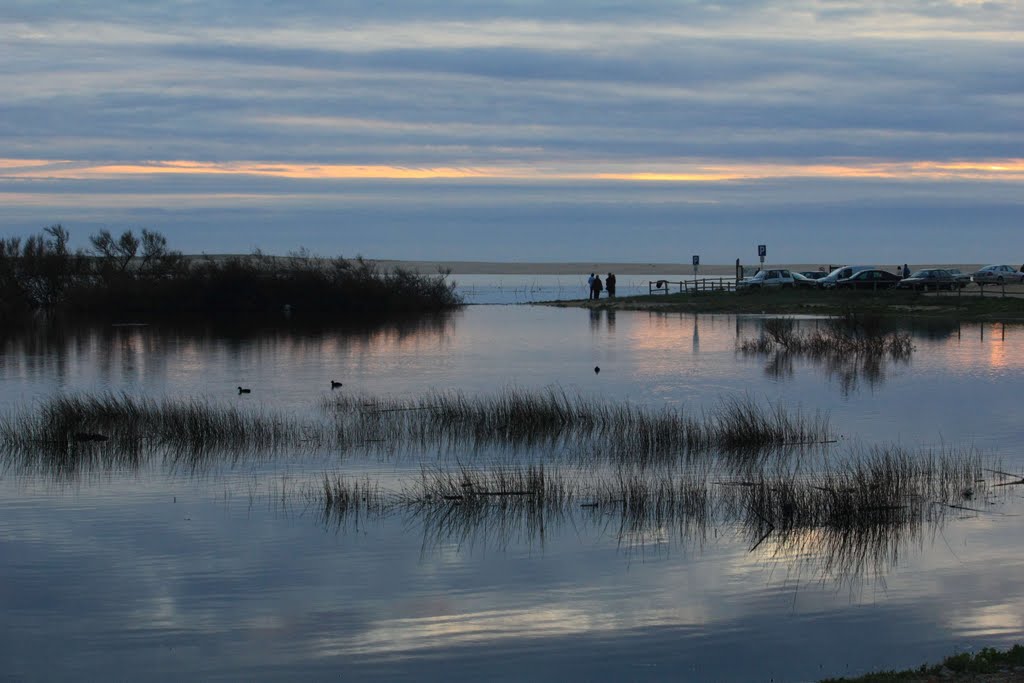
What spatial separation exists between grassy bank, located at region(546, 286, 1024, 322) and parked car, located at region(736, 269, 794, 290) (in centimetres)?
99

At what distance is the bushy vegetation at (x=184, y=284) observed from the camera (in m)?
75.0

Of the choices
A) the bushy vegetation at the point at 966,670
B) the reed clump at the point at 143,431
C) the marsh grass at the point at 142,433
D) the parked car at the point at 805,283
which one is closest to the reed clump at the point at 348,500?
the marsh grass at the point at 142,433

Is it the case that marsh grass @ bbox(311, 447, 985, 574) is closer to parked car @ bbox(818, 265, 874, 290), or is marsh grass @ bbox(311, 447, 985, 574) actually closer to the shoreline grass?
the shoreline grass

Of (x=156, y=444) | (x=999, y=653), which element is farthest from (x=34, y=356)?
(x=999, y=653)

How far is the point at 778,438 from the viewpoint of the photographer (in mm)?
21812

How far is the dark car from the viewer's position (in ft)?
251

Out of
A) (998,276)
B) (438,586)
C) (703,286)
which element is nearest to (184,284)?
(703,286)

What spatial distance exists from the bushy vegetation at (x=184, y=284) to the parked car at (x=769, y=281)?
19795mm

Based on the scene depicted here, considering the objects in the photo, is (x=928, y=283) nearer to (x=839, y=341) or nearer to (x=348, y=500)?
(x=839, y=341)

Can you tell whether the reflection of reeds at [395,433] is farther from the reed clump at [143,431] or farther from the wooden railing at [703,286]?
the wooden railing at [703,286]

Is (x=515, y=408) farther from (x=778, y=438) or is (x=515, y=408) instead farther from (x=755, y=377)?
(x=755, y=377)

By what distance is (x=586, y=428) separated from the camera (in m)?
23.3

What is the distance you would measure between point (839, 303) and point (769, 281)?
1385 centimetres

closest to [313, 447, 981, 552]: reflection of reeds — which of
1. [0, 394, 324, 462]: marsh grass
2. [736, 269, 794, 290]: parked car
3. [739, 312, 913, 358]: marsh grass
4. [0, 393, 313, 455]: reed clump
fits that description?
[0, 394, 324, 462]: marsh grass
